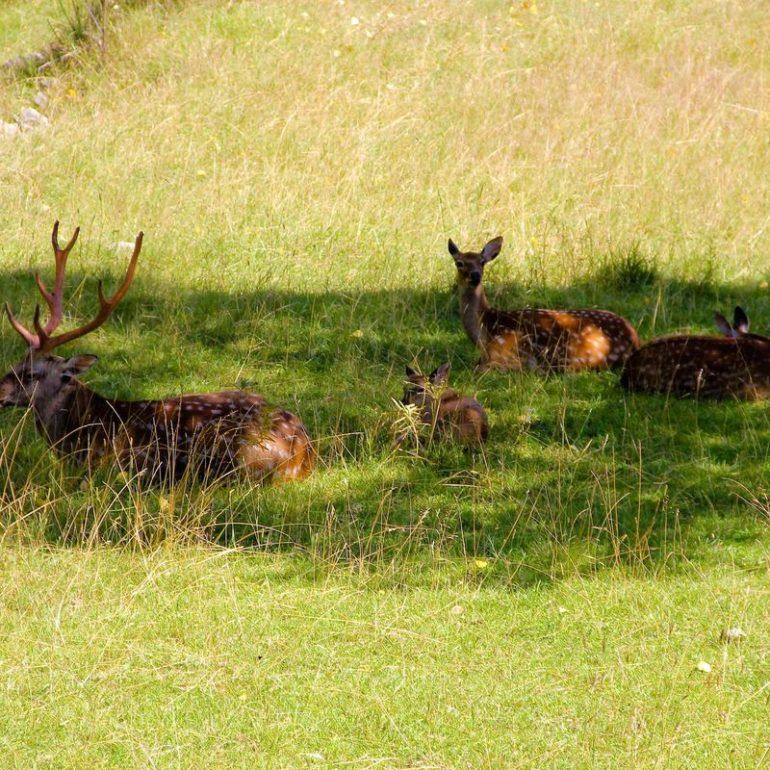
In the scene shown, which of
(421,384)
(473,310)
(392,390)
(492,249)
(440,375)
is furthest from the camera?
(492,249)

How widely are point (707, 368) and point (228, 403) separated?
119 inches

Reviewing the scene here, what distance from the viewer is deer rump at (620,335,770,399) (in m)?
8.20

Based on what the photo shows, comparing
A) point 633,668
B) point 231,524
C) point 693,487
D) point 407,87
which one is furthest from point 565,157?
point 633,668

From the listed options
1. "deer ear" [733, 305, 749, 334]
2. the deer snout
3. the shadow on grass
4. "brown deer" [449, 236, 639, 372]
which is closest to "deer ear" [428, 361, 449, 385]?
the shadow on grass

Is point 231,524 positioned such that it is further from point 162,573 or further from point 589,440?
point 589,440

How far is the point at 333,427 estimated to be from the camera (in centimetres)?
778

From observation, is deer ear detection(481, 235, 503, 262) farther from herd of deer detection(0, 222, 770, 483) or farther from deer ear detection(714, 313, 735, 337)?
deer ear detection(714, 313, 735, 337)

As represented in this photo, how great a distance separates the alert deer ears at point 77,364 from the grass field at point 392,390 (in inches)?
17.3

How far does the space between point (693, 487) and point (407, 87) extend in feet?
25.6

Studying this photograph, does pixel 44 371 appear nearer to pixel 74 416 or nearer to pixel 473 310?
pixel 74 416

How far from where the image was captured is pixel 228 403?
7484 mm

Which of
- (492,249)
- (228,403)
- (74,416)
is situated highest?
(492,249)

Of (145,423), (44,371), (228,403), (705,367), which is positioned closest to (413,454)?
(228,403)

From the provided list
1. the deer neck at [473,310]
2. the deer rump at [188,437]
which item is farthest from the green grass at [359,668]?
the deer neck at [473,310]
